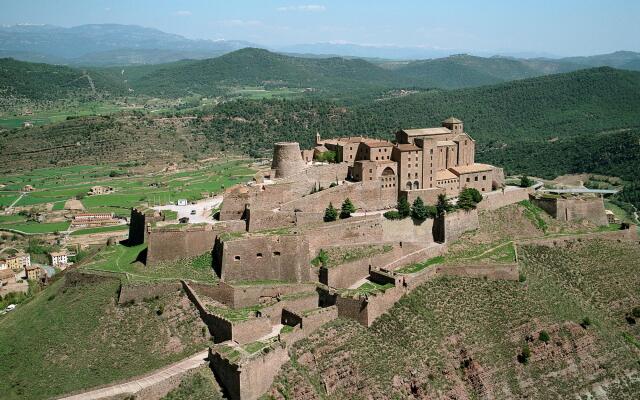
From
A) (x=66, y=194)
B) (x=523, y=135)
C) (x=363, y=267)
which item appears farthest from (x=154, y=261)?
(x=523, y=135)

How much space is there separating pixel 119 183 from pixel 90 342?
2594 inches

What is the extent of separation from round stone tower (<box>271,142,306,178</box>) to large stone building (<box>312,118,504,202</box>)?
0.95ft

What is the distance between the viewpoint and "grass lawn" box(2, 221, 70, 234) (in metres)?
78.7

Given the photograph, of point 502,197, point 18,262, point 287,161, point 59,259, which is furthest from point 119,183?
point 502,197

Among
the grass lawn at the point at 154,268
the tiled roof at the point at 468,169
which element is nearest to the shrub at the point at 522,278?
the tiled roof at the point at 468,169

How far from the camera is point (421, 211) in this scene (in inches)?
1847

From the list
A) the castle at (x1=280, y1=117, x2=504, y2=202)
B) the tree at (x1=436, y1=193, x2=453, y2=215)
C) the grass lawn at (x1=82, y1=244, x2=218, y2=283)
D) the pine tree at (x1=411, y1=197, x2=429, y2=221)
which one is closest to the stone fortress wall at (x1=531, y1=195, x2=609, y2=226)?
the castle at (x1=280, y1=117, x2=504, y2=202)

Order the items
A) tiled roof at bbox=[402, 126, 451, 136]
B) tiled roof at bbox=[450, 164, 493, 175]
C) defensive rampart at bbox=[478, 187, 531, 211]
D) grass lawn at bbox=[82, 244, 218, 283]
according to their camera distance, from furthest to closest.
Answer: tiled roof at bbox=[402, 126, 451, 136], tiled roof at bbox=[450, 164, 493, 175], defensive rampart at bbox=[478, 187, 531, 211], grass lawn at bbox=[82, 244, 218, 283]

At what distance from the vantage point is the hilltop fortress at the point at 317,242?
35.1 meters

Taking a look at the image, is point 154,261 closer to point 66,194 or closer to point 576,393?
point 576,393

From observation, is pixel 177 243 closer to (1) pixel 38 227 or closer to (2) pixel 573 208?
(2) pixel 573 208

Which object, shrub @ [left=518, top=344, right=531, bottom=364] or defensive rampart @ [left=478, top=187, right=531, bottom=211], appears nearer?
shrub @ [left=518, top=344, right=531, bottom=364]

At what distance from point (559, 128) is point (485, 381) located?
113m

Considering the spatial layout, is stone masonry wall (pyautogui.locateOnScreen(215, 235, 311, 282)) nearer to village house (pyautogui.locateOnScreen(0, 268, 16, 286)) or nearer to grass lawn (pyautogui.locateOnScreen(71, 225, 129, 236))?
village house (pyautogui.locateOnScreen(0, 268, 16, 286))
